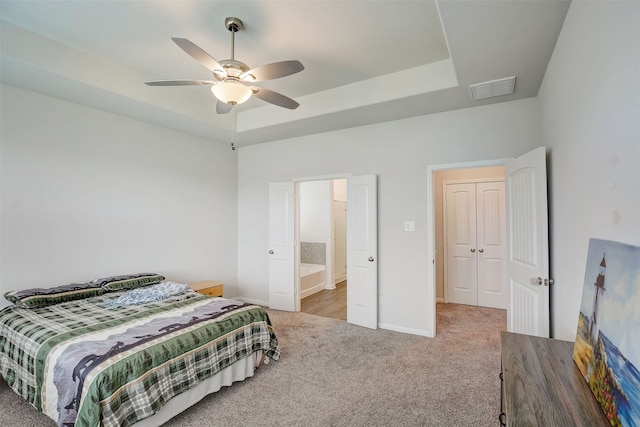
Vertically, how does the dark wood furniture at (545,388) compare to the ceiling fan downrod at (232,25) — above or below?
below

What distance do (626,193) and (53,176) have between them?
14.4 ft

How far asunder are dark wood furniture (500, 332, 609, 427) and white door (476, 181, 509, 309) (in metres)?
3.53

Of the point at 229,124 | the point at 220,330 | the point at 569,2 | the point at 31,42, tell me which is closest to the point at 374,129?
the point at 229,124

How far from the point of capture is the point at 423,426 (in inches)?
80.3

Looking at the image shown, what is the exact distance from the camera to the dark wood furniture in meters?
0.99

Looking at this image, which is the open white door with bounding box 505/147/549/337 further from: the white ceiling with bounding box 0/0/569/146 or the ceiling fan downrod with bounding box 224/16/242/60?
the ceiling fan downrod with bounding box 224/16/242/60

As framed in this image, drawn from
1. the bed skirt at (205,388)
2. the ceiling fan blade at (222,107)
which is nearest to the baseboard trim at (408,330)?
the bed skirt at (205,388)

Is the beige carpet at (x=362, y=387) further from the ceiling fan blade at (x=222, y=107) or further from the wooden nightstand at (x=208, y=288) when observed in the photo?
the ceiling fan blade at (x=222, y=107)

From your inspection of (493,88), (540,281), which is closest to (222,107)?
(493,88)

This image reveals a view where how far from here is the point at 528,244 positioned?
8.57 feet

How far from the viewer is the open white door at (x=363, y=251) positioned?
3857 millimetres

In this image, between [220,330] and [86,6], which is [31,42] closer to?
[86,6]

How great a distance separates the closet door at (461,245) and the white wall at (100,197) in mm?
3713

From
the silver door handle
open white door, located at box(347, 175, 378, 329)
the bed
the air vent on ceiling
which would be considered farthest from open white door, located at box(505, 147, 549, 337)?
the bed
